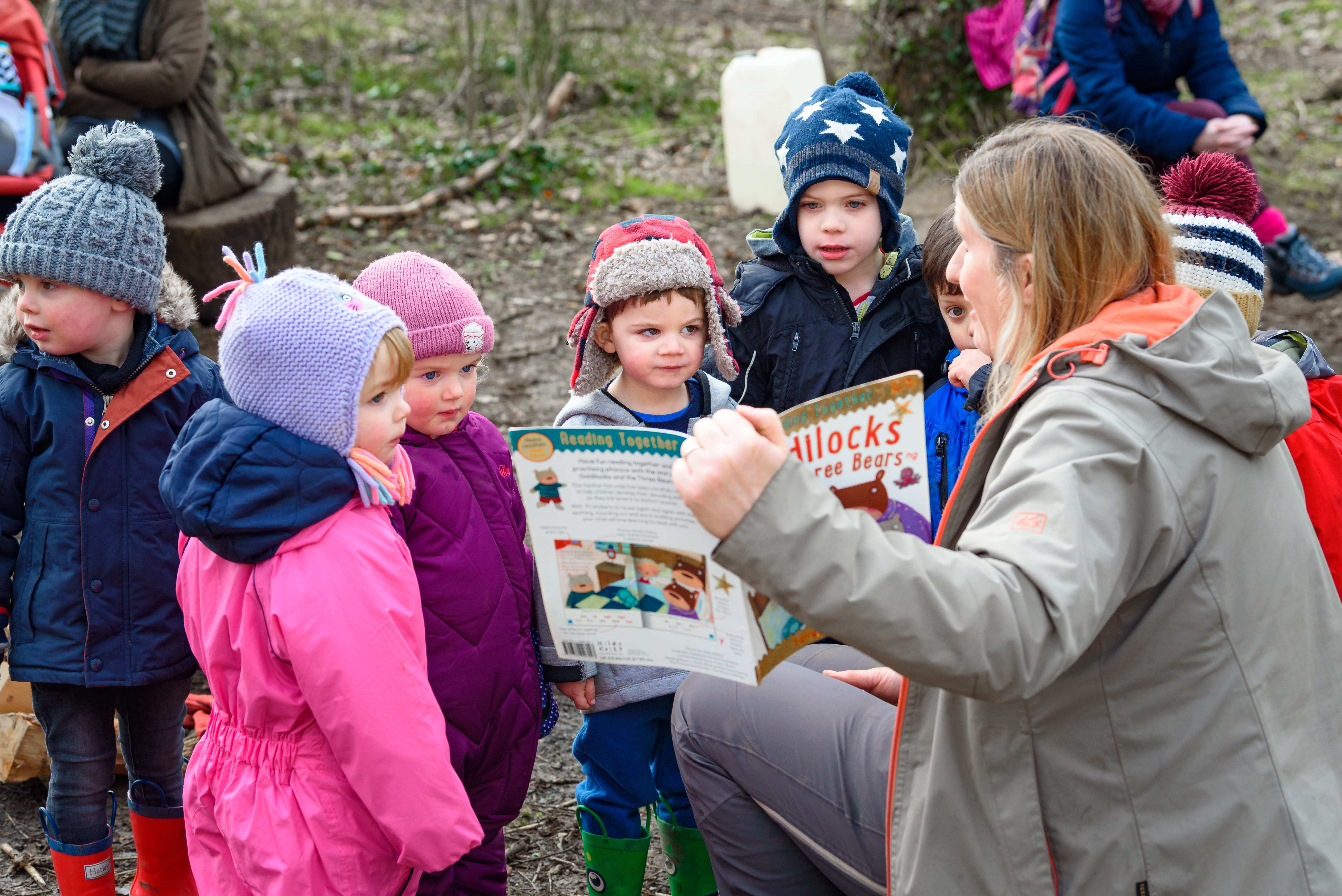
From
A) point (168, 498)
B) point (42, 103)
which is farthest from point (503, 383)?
point (168, 498)

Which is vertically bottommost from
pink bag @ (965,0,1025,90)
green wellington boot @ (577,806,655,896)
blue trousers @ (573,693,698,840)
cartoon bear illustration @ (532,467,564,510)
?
green wellington boot @ (577,806,655,896)

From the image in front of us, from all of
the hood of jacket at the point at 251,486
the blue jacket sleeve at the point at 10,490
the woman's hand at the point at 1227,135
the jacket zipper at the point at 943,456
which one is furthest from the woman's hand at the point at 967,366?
the woman's hand at the point at 1227,135

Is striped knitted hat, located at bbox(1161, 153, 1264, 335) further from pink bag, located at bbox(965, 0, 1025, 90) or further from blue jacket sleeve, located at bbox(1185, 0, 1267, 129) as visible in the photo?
pink bag, located at bbox(965, 0, 1025, 90)

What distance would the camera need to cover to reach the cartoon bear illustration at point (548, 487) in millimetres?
1811

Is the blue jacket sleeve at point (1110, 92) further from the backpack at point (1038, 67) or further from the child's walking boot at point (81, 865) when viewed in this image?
the child's walking boot at point (81, 865)

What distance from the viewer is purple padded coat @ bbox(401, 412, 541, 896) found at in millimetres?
2289

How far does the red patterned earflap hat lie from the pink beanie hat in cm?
28

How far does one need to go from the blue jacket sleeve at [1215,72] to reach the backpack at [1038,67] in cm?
55

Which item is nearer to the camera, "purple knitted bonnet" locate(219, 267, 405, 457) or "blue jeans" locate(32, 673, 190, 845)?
"purple knitted bonnet" locate(219, 267, 405, 457)

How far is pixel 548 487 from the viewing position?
1.82 metres

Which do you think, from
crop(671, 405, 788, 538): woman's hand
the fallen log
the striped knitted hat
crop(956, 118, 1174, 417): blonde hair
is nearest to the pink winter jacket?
crop(671, 405, 788, 538): woman's hand

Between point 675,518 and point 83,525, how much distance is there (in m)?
1.59

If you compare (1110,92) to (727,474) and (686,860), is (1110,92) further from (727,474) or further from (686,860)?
(727,474)

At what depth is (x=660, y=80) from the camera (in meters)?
9.62
